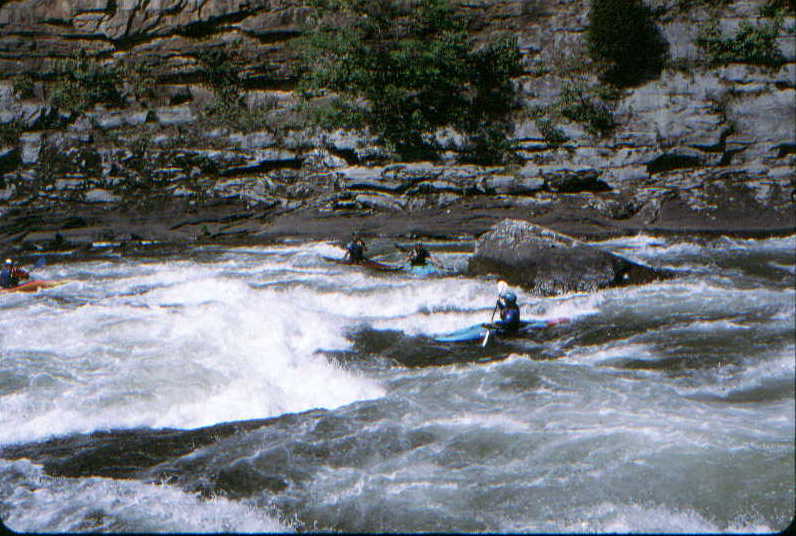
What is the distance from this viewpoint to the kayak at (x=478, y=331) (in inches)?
355

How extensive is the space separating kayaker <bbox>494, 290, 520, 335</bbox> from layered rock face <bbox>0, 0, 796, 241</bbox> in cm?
973

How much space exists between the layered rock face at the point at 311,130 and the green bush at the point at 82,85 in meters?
0.31

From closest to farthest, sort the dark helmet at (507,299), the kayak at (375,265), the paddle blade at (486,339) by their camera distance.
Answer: the paddle blade at (486,339), the dark helmet at (507,299), the kayak at (375,265)

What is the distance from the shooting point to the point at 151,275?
576 inches

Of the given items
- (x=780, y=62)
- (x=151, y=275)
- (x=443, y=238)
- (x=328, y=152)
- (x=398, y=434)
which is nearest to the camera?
(x=398, y=434)

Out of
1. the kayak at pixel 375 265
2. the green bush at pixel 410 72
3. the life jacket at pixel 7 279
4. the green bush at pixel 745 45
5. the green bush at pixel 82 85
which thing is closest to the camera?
the life jacket at pixel 7 279

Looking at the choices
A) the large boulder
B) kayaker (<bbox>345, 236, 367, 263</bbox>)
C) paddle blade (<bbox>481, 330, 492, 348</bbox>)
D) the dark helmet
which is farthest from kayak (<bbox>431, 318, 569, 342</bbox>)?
kayaker (<bbox>345, 236, 367, 263</bbox>)

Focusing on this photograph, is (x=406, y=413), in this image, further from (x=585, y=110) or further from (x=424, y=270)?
(x=585, y=110)

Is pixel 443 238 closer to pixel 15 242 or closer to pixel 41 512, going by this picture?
pixel 15 242

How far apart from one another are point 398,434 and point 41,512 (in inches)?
108

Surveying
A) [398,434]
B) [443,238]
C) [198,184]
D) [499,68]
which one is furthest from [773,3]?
[398,434]

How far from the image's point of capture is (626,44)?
2177 centimetres

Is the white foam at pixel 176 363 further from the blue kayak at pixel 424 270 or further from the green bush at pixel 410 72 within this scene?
the green bush at pixel 410 72

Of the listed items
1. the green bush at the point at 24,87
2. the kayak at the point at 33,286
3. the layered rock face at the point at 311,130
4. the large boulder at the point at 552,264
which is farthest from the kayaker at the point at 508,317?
the green bush at the point at 24,87
